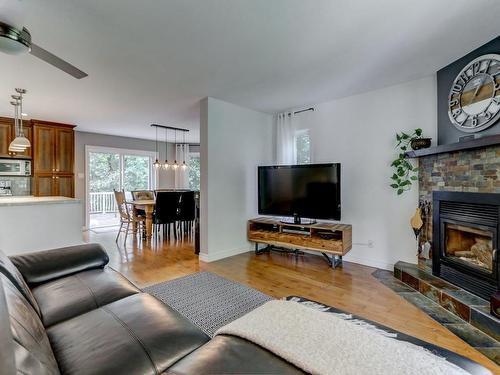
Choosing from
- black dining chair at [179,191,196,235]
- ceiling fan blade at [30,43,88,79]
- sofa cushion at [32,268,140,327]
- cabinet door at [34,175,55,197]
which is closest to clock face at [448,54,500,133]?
sofa cushion at [32,268,140,327]

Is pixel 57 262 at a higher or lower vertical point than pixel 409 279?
higher

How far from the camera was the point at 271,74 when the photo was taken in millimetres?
3033

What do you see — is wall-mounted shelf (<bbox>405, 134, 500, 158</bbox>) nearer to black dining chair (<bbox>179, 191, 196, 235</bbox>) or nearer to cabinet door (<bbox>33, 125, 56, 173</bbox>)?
black dining chair (<bbox>179, 191, 196, 235</bbox>)

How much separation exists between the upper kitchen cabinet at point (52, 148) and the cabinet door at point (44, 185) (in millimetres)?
126

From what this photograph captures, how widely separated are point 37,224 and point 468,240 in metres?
4.70

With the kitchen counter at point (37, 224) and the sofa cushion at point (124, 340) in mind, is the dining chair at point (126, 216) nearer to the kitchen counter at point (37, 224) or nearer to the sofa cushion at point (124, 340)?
the kitchen counter at point (37, 224)

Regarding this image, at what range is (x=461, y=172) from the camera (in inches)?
101

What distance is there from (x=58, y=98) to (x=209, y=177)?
2.53 metres

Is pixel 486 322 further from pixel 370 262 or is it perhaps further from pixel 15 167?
pixel 15 167

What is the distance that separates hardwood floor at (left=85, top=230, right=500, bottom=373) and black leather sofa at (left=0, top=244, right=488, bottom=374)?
1118mm

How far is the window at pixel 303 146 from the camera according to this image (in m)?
4.33

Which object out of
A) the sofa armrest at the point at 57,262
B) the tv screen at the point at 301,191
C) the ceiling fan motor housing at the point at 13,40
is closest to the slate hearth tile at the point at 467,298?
the tv screen at the point at 301,191

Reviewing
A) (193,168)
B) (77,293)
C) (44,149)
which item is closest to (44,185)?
(44,149)

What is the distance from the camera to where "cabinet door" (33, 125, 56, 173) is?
5.16 m
